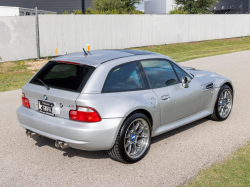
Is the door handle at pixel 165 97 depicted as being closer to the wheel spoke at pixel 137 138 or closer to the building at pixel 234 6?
the wheel spoke at pixel 137 138

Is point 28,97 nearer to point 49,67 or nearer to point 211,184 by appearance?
point 49,67

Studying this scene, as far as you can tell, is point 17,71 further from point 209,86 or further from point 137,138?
point 137,138

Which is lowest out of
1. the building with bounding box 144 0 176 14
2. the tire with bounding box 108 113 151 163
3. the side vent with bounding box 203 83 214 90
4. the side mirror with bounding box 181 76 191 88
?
the tire with bounding box 108 113 151 163

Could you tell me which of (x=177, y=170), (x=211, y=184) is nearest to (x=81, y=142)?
(x=177, y=170)

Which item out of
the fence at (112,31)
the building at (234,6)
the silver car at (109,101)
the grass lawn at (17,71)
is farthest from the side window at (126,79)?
the building at (234,6)

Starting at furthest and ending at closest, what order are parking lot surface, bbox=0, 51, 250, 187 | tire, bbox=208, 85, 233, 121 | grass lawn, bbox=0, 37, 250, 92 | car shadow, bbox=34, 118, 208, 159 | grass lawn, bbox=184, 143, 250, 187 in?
grass lawn, bbox=0, 37, 250, 92
tire, bbox=208, 85, 233, 121
car shadow, bbox=34, 118, 208, 159
parking lot surface, bbox=0, 51, 250, 187
grass lawn, bbox=184, 143, 250, 187

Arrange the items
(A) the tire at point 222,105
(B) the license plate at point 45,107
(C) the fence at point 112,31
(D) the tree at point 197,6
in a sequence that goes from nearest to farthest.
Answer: (B) the license plate at point 45,107
(A) the tire at point 222,105
(C) the fence at point 112,31
(D) the tree at point 197,6

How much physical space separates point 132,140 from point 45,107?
1322 millimetres

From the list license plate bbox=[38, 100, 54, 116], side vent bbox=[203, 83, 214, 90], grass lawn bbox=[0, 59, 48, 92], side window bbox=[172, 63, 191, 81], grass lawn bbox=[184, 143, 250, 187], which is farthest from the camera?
grass lawn bbox=[0, 59, 48, 92]

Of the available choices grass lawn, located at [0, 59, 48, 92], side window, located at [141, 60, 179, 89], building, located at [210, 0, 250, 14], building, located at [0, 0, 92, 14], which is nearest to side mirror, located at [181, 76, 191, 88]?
side window, located at [141, 60, 179, 89]

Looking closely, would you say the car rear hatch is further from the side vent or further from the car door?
the side vent

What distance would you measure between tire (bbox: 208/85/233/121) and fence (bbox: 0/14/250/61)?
12864mm

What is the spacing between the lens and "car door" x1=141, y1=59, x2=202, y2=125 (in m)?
5.08

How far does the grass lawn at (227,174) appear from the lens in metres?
3.98
